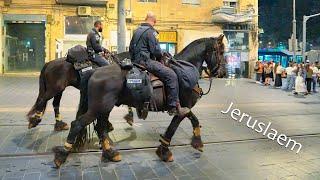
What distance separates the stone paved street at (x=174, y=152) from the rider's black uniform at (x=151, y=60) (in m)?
1.16

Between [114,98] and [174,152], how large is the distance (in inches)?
65.8

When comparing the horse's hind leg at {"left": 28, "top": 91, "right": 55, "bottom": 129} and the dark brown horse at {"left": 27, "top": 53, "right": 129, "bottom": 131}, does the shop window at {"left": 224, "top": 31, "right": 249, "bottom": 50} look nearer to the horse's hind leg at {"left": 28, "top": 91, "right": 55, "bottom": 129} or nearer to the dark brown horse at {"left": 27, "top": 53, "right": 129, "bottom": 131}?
the dark brown horse at {"left": 27, "top": 53, "right": 129, "bottom": 131}

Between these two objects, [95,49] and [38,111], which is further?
[95,49]

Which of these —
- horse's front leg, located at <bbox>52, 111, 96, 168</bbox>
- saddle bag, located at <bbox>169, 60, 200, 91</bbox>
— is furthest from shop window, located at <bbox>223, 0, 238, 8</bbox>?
horse's front leg, located at <bbox>52, 111, 96, 168</bbox>

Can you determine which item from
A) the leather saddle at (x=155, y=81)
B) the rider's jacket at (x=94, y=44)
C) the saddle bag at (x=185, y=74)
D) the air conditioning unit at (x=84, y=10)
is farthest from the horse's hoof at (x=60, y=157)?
the air conditioning unit at (x=84, y=10)

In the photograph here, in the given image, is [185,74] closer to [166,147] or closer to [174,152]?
[166,147]

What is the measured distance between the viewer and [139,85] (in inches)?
257

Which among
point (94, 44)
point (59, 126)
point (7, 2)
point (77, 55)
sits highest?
point (7, 2)

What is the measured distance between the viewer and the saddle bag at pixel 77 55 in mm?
8531

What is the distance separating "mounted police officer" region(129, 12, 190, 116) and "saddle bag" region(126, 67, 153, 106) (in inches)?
8.0

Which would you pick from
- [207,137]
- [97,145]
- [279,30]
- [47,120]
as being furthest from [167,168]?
[279,30]

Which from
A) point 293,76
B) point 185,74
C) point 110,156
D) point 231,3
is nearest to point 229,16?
point 231,3

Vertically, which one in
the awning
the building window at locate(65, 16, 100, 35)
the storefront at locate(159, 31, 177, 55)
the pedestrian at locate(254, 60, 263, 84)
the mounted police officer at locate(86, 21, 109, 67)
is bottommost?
the pedestrian at locate(254, 60, 263, 84)

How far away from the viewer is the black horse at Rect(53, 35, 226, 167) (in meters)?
6.45
